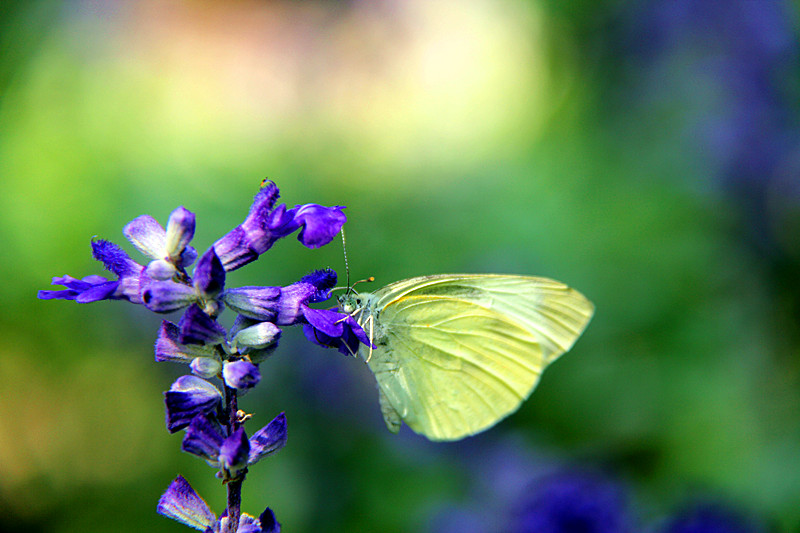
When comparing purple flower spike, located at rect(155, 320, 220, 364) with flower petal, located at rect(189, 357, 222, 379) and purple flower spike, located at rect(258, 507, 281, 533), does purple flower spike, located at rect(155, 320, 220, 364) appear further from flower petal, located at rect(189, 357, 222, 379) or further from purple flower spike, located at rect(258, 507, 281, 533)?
purple flower spike, located at rect(258, 507, 281, 533)

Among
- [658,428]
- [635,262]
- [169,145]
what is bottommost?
[658,428]

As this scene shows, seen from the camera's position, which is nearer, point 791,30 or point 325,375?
point 325,375

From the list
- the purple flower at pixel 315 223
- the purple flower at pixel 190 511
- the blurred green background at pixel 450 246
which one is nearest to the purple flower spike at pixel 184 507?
the purple flower at pixel 190 511

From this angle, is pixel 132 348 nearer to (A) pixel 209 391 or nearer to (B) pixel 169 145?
(B) pixel 169 145

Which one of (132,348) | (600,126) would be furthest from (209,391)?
(600,126)

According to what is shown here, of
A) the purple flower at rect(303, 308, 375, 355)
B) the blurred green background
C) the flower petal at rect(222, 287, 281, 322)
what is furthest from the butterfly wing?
the blurred green background

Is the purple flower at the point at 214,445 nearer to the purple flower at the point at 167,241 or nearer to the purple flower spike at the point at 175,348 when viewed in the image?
the purple flower spike at the point at 175,348

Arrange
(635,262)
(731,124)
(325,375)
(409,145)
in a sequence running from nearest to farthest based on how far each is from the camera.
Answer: (325,375)
(635,262)
(731,124)
(409,145)
